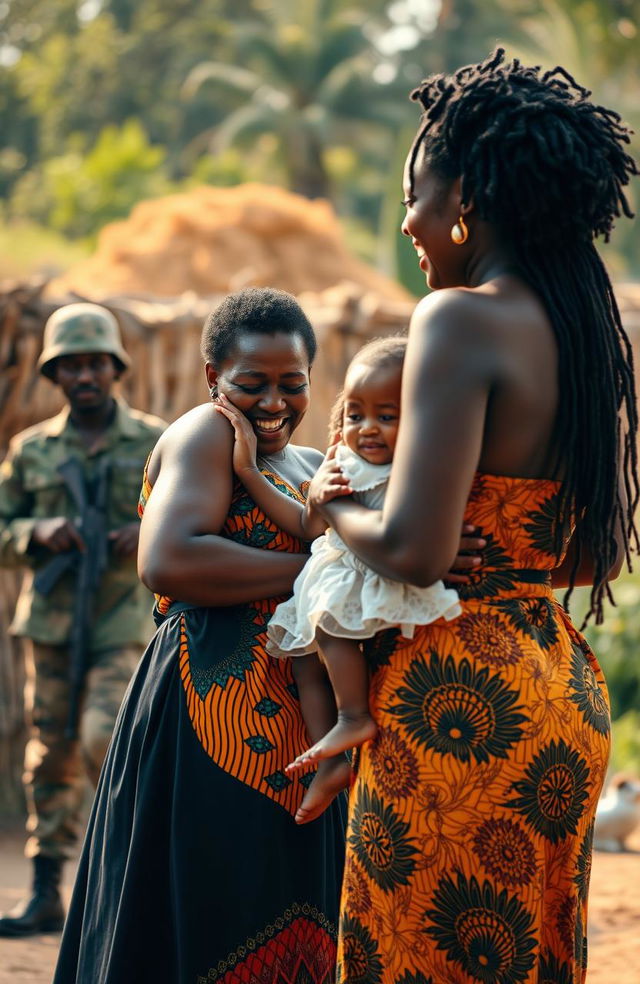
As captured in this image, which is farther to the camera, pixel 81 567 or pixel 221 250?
pixel 221 250

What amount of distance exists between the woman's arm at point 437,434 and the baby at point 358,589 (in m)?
0.09

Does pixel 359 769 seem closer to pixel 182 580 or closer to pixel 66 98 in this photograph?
pixel 182 580

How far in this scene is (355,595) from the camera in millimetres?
2443

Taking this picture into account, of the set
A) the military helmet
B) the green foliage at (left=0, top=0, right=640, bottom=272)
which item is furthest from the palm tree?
the military helmet

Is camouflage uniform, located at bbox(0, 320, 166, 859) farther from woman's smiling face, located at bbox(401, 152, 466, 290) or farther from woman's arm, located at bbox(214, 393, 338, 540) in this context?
woman's smiling face, located at bbox(401, 152, 466, 290)

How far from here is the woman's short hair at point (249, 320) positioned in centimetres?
292

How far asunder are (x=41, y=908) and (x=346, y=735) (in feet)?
11.3

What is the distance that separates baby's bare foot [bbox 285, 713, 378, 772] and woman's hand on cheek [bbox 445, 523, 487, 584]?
29 centimetres

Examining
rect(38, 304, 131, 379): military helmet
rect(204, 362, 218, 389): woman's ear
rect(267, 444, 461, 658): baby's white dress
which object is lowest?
rect(267, 444, 461, 658): baby's white dress

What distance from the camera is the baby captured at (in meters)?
2.38

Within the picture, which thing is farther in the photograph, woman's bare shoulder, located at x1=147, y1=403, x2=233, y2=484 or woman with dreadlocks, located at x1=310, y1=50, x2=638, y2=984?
woman's bare shoulder, located at x1=147, y1=403, x2=233, y2=484

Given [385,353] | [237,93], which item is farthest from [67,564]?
[237,93]

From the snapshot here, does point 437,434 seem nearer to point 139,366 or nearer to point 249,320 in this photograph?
point 249,320

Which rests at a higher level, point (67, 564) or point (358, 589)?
point (67, 564)
